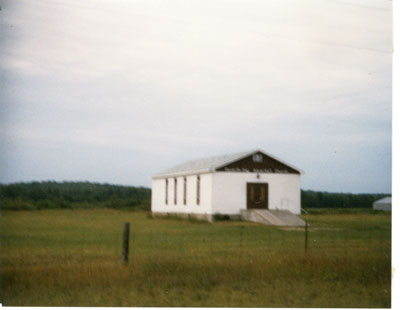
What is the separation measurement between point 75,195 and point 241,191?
9.21 metres

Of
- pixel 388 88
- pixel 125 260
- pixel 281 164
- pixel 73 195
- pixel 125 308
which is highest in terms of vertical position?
pixel 388 88

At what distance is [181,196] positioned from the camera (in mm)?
16891

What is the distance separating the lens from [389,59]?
1038cm

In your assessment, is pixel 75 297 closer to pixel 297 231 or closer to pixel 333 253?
pixel 333 253

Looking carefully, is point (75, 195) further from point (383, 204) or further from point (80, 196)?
point (383, 204)

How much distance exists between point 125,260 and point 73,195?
278 centimetres

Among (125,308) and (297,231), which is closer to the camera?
(125,308)

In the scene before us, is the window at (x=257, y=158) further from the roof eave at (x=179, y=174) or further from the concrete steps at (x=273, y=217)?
the concrete steps at (x=273, y=217)

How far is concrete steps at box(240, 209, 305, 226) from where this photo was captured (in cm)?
1669

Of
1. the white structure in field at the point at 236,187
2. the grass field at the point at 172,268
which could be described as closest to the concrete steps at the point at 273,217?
the white structure in field at the point at 236,187

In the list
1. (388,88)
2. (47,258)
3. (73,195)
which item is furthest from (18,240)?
(388,88)

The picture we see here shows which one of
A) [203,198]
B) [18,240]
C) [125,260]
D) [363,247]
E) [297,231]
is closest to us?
[125,260]

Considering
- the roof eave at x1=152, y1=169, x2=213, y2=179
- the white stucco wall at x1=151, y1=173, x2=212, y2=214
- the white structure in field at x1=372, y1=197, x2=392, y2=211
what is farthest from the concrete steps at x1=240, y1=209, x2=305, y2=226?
the white structure in field at x1=372, y1=197, x2=392, y2=211

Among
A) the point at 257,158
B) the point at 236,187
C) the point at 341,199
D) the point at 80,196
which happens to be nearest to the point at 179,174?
the point at 257,158
